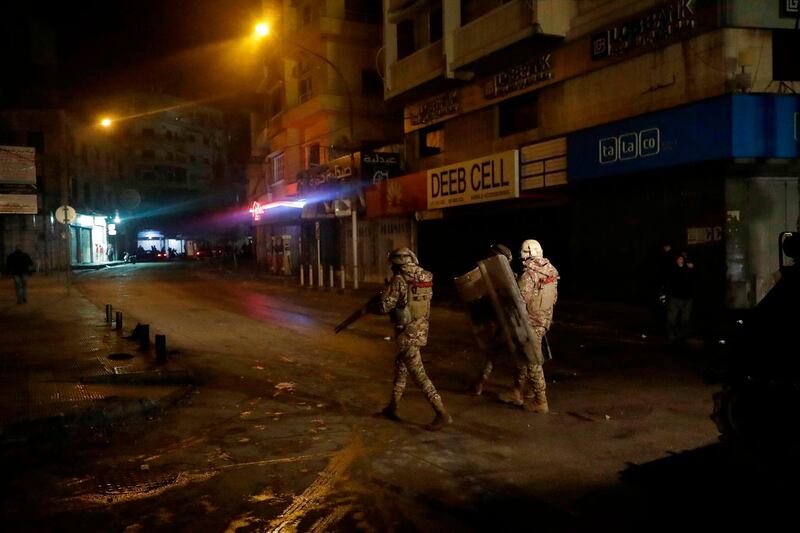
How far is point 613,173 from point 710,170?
6.79 feet

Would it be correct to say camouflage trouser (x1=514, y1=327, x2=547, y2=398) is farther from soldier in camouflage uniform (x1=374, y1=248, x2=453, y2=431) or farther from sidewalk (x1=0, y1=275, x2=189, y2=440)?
sidewalk (x1=0, y1=275, x2=189, y2=440)

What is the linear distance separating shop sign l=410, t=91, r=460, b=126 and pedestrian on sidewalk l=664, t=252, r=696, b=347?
1230 centimetres

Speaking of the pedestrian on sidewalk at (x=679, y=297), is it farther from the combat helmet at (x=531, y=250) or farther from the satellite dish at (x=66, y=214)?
the satellite dish at (x=66, y=214)

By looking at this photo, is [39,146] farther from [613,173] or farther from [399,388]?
[399,388]

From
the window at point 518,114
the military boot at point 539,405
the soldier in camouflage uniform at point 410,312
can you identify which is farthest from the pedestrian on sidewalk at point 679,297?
the window at point 518,114

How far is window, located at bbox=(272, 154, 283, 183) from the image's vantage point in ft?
131

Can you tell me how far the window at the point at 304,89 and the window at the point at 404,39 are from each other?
952cm

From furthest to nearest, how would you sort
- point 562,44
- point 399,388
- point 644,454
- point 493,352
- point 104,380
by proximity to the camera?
point 562,44 → point 104,380 → point 493,352 → point 399,388 → point 644,454

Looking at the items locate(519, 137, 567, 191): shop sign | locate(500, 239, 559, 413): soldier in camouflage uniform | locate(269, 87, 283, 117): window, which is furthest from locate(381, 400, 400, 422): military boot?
locate(269, 87, 283, 117): window

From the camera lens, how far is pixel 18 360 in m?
10.4

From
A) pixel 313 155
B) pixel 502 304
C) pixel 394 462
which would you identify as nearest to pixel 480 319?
pixel 502 304

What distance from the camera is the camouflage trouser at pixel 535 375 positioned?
282 inches

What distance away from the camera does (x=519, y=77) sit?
19.3m

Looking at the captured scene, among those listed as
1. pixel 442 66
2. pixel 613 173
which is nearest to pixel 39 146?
pixel 442 66
